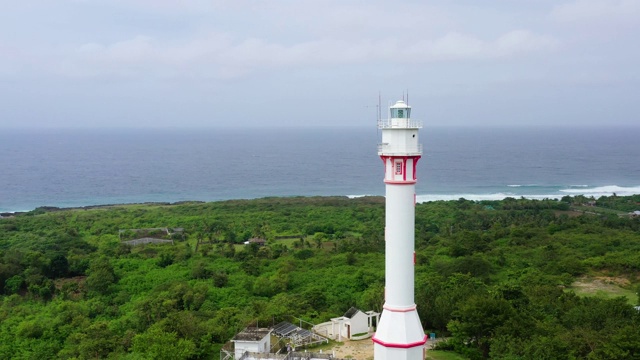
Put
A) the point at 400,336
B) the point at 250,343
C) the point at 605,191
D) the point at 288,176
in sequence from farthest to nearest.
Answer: the point at 288,176, the point at 605,191, the point at 250,343, the point at 400,336

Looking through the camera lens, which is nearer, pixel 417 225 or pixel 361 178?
pixel 417 225

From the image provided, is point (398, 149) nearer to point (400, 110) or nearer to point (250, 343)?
point (400, 110)

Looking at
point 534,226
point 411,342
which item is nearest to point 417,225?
point 534,226

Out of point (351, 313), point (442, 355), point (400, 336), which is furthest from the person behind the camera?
point (351, 313)

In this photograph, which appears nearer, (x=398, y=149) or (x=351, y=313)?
(x=398, y=149)

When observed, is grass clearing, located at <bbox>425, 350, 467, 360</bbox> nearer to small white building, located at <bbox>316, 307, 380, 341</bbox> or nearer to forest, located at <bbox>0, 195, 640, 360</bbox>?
forest, located at <bbox>0, 195, 640, 360</bbox>

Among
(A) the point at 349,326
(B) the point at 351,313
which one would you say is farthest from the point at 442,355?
(B) the point at 351,313

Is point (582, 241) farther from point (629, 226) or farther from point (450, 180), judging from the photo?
point (450, 180)
